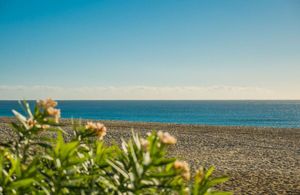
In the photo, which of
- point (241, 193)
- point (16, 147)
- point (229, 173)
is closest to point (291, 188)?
point (241, 193)

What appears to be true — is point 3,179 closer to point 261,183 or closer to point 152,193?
point 152,193

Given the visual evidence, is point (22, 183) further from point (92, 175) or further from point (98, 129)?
point (98, 129)

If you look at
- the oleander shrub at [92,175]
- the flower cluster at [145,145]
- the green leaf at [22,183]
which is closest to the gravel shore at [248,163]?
the oleander shrub at [92,175]

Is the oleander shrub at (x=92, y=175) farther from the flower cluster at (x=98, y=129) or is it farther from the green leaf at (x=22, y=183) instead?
the flower cluster at (x=98, y=129)

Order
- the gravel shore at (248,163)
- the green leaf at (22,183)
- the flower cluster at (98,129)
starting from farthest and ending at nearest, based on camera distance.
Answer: the gravel shore at (248,163) → the flower cluster at (98,129) → the green leaf at (22,183)

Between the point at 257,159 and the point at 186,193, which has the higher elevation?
the point at 186,193

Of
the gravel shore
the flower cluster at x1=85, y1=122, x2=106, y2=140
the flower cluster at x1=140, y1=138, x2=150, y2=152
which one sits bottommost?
the gravel shore

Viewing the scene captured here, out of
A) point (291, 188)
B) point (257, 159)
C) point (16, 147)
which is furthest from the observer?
point (257, 159)

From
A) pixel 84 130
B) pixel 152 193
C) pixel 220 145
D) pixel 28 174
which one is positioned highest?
pixel 84 130

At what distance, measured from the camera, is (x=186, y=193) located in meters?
2.25

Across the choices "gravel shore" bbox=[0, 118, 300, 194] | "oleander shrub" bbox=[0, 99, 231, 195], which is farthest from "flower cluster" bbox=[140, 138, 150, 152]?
"gravel shore" bbox=[0, 118, 300, 194]

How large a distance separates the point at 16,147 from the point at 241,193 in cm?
644

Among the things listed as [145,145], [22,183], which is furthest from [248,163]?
[22,183]

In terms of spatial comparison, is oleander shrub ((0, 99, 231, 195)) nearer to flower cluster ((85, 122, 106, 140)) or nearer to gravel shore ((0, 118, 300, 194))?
flower cluster ((85, 122, 106, 140))
